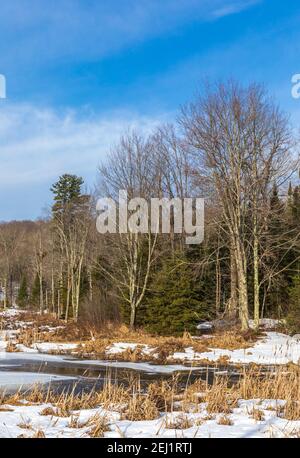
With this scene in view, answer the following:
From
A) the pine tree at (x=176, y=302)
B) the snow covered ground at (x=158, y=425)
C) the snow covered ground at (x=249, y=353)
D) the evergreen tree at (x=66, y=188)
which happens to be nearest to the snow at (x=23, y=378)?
the snow covered ground at (x=158, y=425)

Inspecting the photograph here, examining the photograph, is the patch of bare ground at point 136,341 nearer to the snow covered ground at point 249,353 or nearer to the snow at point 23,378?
the snow covered ground at point 249,353

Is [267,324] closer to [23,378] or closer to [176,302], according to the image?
[176,302]

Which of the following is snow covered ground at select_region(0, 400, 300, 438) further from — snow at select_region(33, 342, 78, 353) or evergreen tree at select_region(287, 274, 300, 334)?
evergreen tree at select_region(287, 274, 300, 334)

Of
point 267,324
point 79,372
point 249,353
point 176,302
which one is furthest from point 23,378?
point 267,324

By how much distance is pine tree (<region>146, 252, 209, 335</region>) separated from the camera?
24141mm

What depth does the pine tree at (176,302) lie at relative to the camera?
2414 centimetres

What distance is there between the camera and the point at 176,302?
79.2 ft

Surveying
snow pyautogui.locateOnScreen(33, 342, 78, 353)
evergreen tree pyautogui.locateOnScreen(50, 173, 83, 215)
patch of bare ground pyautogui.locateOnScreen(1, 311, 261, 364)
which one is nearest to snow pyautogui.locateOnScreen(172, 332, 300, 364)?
patch of bare ground pyautogui.locateOnScreen(1, 311, 261, 364)

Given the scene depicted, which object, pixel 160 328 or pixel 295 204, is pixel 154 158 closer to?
pixel 295 204

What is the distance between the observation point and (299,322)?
20.7 meters

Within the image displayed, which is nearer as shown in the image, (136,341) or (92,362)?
(92,362)

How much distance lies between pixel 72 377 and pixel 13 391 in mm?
2922

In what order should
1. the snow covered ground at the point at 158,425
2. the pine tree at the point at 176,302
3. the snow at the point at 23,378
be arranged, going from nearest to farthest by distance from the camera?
the snow covered ground at the point at 158,425 < the snow at the point at 23,378 < the pine tree at the point at 176,302
